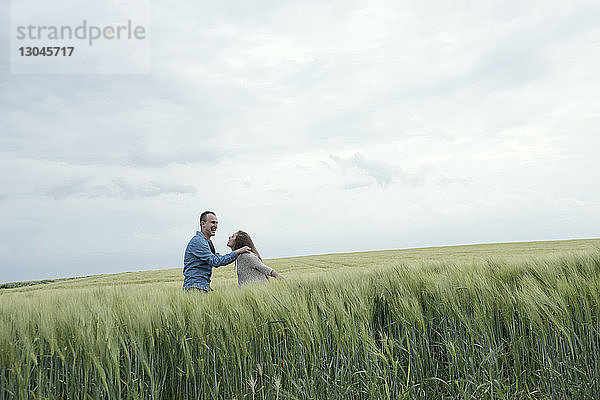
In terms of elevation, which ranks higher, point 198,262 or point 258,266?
point 198,262

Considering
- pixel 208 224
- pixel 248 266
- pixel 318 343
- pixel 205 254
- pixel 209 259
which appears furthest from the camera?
pixel 248 266

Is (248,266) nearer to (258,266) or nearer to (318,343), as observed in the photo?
(258,266)

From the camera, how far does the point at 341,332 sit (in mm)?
2328

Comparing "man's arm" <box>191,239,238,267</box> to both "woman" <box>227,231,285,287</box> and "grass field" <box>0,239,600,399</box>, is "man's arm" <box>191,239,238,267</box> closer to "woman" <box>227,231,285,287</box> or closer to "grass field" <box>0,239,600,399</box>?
A: "woman" <box>227,231,285,287</box>

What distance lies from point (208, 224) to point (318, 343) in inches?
121

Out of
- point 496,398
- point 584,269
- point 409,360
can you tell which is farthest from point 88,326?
point 584,269

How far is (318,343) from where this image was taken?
228 centimetres

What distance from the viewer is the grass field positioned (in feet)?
6.56

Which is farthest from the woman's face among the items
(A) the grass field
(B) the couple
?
(A) the grass field

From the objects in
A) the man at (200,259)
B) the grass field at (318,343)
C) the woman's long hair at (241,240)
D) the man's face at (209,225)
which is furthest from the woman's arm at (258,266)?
the grass field at (318,343)

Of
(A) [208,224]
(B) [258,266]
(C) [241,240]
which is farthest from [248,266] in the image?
(A) [208,224]

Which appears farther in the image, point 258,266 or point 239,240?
point 239,240

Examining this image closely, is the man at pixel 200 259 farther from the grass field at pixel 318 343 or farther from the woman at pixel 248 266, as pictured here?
the grass field at pixel 318 343

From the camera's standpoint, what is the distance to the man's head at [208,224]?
199 inches
